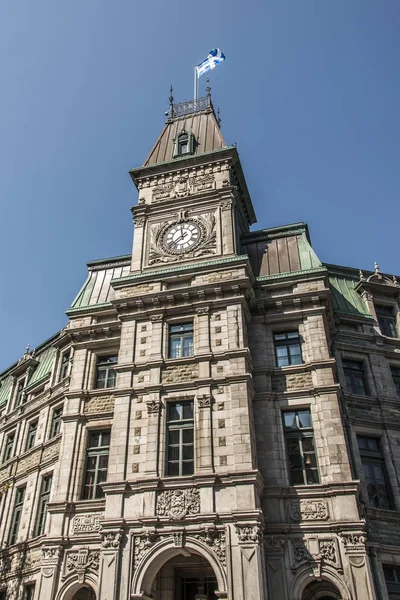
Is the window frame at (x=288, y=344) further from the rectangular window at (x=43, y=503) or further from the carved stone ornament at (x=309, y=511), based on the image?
the rectangular window at (x=43, y=503)

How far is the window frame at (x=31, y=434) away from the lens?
32562mm

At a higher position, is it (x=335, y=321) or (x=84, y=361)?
(x=335, y=321)

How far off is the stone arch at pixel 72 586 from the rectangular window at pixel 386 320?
18.7m

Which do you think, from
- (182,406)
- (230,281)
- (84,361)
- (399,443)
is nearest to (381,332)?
(399,443)

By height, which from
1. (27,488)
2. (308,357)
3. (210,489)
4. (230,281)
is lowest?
(210,489)

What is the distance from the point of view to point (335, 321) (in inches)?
1139

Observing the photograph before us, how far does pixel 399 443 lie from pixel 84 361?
15515 mm

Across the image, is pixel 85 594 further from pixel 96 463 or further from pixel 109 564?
pixel 96 463

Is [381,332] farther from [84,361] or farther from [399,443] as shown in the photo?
[84,361]

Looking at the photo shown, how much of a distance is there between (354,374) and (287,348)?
14.7 feet

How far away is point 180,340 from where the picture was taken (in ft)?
85.0

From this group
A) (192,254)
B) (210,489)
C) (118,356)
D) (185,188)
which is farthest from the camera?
(185,188)

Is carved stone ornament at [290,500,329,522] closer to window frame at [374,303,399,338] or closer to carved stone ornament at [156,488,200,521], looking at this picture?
carved stone ornament at [156,488,200,521]

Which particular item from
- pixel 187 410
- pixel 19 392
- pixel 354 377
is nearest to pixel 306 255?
pixel 354 377
